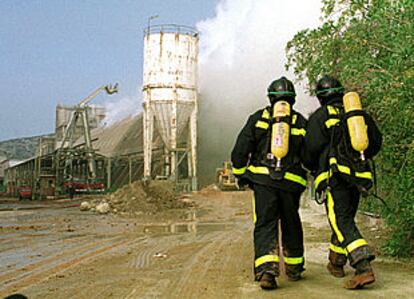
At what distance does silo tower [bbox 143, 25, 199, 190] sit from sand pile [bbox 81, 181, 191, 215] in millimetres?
11408

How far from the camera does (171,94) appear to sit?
3762 centimetres

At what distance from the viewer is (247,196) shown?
105 feet

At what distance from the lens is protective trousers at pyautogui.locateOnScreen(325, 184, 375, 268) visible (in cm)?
483

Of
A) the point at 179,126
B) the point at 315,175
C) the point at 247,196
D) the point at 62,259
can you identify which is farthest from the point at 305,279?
the point at 179,126

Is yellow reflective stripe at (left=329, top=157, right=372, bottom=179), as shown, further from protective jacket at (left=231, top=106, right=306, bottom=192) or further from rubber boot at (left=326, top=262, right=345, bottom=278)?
rubber boot at (left=326, top=262, right=345, bottom=278)

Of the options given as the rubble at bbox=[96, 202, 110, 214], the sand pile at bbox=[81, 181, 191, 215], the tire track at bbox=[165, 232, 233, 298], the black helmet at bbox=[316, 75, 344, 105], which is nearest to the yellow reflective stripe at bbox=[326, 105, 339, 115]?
the black helmet at bbox=[316, 75, 344, 105]

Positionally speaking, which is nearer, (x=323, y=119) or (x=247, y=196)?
(x=323, y=119)

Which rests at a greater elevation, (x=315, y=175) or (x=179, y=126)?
(x=179, y=126)

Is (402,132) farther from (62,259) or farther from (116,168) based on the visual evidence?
(116,168)

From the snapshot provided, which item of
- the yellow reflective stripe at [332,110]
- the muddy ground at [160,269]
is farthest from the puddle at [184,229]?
the yellow reflective stripe at [332,110]

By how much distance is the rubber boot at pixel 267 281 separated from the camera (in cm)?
487

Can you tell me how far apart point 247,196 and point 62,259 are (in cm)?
2368

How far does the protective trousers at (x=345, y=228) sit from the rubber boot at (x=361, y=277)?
0.05 m

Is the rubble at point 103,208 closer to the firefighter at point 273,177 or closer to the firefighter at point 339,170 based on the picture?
the firefighter at point 273,177
